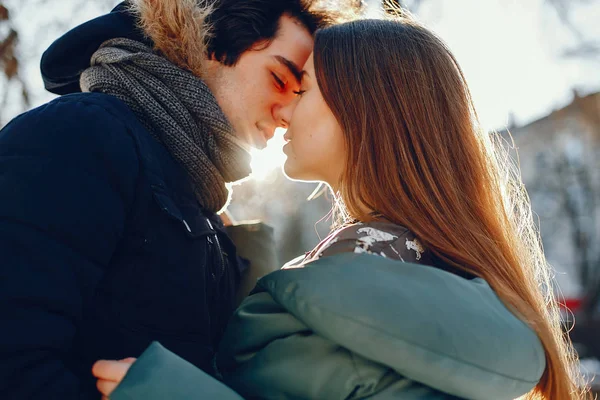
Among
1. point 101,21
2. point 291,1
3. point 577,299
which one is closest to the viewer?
point 101,21

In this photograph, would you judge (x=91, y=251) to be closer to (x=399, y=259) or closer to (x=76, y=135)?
(x=76, y=135)

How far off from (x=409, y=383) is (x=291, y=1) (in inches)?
72.3

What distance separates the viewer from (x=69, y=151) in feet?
5.63

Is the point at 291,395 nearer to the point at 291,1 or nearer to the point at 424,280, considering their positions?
the point at 424,280

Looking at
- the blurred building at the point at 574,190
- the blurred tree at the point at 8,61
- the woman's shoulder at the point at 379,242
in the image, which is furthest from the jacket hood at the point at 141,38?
the blurred building at the point at 574,190

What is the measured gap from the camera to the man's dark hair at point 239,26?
2.68m

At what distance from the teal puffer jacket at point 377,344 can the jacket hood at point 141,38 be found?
1.01 meters

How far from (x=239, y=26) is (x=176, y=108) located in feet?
2.20

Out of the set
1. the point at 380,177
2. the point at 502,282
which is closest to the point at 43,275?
the point at 380,177

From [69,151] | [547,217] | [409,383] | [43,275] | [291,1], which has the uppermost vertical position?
[291,1]

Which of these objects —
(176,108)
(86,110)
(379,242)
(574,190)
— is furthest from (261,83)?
(574,190)

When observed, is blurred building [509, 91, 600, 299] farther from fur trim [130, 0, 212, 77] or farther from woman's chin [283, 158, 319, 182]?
fur trim [130, 0, 212, 77]

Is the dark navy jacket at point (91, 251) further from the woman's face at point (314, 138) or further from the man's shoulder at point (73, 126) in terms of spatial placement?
the woman's face at point (314, 138)

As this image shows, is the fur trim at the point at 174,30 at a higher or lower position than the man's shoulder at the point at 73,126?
higher
